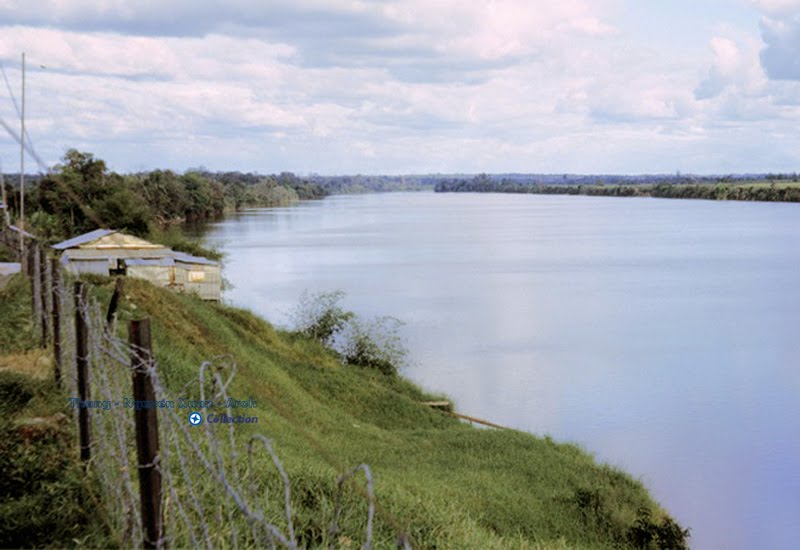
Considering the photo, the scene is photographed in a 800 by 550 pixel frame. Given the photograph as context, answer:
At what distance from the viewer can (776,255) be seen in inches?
2051

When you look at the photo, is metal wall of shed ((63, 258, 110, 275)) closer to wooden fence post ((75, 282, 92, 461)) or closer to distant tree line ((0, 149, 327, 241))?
distant tree line ((0, 149, 327, 241))

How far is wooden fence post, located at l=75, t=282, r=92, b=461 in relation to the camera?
512cm

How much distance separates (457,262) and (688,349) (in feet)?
82.6

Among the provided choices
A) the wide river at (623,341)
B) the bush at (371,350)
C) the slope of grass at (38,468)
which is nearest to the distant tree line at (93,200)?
the wide river at (623,341)

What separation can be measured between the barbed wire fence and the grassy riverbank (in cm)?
26

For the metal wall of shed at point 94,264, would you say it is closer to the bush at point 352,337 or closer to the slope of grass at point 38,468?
the bush at point 352,337

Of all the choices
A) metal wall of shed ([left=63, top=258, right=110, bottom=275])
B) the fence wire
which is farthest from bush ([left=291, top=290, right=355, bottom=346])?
the fence wire

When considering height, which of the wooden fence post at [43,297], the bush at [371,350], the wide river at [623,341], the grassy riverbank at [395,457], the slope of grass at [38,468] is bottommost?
the wide river at [623,341]

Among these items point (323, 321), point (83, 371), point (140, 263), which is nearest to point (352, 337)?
point (323, 321)

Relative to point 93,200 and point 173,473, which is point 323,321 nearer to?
point 173,473

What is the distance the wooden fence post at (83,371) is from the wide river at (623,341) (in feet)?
39.4

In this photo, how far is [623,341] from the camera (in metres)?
28.4

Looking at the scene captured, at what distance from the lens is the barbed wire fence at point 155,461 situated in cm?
304

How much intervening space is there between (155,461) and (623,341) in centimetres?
2653
